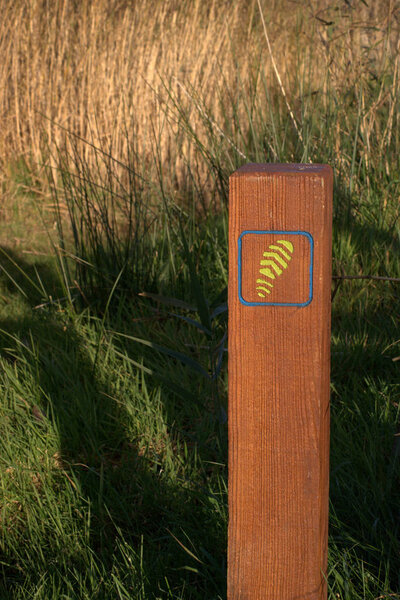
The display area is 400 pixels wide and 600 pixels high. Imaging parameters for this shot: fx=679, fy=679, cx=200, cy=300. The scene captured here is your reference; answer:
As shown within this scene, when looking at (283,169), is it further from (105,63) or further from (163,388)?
(105,63)

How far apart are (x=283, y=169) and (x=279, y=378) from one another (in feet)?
0.95

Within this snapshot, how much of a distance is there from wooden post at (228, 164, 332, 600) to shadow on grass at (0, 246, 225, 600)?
33 cm

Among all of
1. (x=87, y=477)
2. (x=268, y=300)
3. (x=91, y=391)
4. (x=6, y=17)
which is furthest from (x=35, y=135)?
(x=268, y=300)

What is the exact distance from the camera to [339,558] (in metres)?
1.39

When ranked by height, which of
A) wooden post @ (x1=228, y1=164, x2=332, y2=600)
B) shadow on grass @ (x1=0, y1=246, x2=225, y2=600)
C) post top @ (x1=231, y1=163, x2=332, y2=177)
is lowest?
shadow on grass @ (x1=0, y1=246, x2=225, y2=600)

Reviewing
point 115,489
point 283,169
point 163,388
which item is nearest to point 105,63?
point 163,388

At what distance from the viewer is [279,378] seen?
3.15 feet

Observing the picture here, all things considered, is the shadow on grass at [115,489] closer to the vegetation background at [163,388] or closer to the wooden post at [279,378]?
the vegetation background at [163,388]

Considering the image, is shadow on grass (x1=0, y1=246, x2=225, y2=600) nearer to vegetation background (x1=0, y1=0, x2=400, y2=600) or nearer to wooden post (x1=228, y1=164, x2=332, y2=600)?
vegetation background (x1=0, y1=0, x2=400, y2=600)

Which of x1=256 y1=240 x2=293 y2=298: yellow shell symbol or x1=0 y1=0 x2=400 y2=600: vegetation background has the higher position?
x1=256 y1=240 x2=293 y2=298: yellow shell symbol

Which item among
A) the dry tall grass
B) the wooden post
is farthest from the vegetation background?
the dry tall grass

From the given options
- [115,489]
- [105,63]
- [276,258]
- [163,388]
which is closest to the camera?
[276,258]

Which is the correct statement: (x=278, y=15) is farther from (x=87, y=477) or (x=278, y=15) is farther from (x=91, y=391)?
(x=87, y=477)

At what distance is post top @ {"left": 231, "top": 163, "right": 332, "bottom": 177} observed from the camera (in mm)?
901
